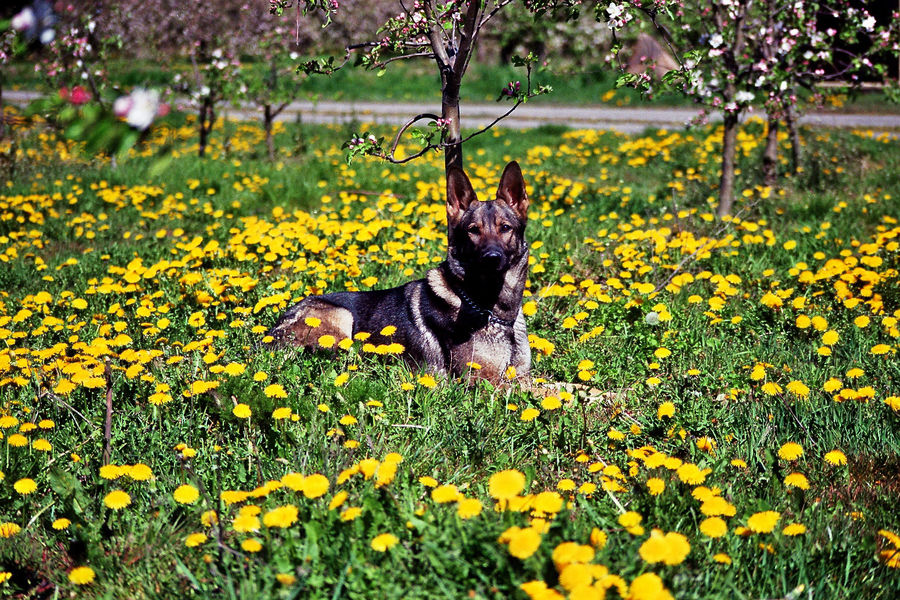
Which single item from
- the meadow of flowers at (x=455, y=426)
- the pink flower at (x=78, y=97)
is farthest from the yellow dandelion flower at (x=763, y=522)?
the pink flower at (x=78, y=97)

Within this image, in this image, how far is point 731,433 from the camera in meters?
3.31

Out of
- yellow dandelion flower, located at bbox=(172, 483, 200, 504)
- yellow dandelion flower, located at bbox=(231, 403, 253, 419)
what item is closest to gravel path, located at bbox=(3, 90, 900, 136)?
yellow dandelion flower, located at bbox=(231, 403, 253, 419)

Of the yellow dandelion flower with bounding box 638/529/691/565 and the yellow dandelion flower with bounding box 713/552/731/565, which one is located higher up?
the yellow dandelion flower with bounding box 638/529/691/565

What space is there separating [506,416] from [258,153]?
28.6 feet

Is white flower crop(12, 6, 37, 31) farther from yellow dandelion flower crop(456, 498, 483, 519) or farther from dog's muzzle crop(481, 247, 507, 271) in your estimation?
dog's muzzle crop(481, 247, 507, 271)

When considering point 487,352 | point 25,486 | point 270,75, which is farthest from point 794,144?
point 25,486

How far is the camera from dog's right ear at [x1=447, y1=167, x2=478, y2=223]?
4.17m

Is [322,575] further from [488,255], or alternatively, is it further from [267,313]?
[267,313]

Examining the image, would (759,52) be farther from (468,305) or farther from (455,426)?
(455,426)

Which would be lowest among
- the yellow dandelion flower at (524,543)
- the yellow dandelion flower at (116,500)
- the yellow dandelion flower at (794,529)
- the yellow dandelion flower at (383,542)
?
the yellow dandelion flower at (794,529)

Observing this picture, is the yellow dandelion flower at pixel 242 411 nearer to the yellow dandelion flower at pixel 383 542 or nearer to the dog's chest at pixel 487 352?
the yellow dandelion flower at pixel 383 542

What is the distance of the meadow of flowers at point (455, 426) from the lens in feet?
7.20

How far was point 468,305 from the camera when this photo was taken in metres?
4.30

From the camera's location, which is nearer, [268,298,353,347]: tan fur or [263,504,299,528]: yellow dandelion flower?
[263,504,299,528]: yellow dandelion flower
